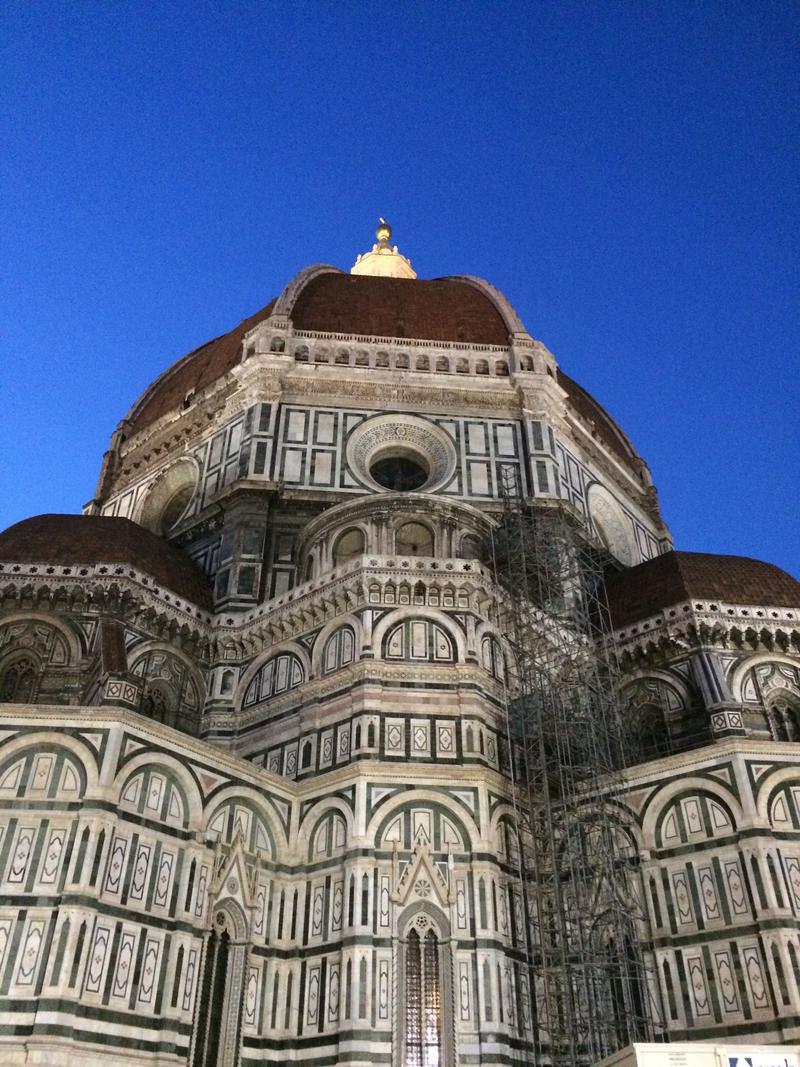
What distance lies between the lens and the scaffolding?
16.5m

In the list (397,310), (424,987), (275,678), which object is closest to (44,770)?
(275,678)

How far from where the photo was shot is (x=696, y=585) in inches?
920

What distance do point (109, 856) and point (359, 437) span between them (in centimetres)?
→ 1408

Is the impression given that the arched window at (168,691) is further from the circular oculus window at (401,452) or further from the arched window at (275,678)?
the circular oculus window at (401,452)

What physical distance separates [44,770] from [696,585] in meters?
14.7

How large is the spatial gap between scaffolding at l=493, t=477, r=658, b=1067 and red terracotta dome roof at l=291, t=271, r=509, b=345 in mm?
9344

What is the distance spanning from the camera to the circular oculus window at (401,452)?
26.6 meters

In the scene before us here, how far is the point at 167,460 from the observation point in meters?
29.9

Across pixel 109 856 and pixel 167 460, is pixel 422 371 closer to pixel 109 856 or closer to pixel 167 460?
pixel 167 460

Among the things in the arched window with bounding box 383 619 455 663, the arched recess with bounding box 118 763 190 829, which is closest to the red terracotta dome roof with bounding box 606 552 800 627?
the arched window with bounding box 383 619 455 663

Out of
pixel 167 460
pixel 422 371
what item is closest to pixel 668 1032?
pixel 422 371

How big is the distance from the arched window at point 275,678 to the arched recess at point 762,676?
9210mm

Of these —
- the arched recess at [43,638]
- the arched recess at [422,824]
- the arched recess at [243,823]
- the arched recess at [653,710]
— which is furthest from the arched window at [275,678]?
the arched recess at [653,710]

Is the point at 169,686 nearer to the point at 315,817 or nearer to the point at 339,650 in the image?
the point at 339,650
